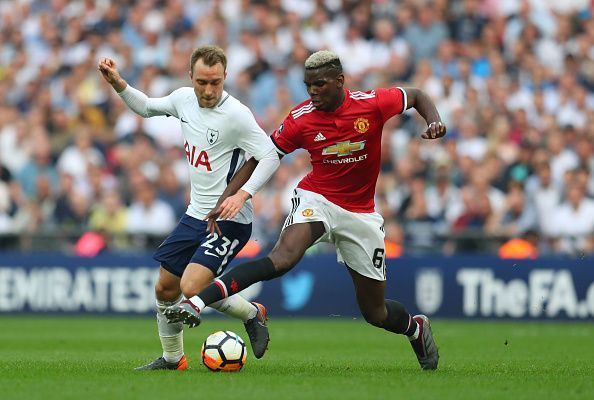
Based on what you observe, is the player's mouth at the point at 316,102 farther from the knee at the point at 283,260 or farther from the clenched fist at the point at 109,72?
the clenched fist at the point at 109,72

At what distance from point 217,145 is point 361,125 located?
1.16 meters

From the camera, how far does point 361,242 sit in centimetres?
997

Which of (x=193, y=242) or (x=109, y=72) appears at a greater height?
(x=109, y=72)

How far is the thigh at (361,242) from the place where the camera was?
994cm

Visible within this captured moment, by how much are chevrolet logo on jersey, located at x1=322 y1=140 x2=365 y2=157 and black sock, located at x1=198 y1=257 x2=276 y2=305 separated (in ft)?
3.60

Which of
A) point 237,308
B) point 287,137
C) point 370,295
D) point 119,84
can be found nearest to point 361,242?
point 370,295

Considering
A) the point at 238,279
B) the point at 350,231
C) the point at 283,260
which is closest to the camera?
the point at 238,279

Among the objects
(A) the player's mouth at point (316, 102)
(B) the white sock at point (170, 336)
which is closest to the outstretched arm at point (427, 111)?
(A) the player's mouth at point (316, 102)

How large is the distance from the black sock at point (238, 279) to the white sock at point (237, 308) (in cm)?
80

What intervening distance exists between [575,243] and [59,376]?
10049 mm

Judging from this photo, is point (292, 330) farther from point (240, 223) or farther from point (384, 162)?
point (240, 223)

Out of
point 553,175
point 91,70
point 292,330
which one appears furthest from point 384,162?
point 91,70

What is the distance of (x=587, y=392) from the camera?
8.53 m

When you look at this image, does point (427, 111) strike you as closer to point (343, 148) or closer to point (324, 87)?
point (343, 148)
